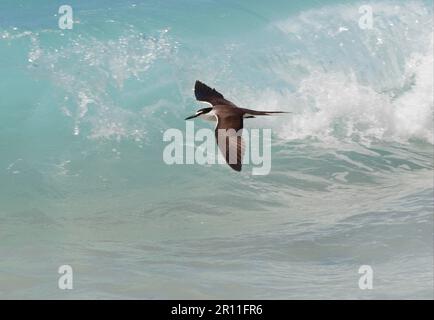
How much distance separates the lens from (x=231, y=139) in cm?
1035

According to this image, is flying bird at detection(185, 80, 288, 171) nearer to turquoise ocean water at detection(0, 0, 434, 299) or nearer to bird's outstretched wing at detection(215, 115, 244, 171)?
bird's outstretched wing at detection(215, 115, 244, 171)

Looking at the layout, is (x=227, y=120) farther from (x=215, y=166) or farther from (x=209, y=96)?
(x=215, y=166)

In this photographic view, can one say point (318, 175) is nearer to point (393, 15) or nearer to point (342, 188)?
point (342, 188)

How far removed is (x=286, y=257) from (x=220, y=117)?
2.81 meters

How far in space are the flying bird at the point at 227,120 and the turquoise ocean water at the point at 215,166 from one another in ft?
7.73

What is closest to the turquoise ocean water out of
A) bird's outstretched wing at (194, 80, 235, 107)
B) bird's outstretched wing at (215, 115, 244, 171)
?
bird's outstretched wing at (194, 80, 235, 107)

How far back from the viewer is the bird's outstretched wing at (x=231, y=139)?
9.82 m

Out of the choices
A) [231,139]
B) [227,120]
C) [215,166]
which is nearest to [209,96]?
[227,120]

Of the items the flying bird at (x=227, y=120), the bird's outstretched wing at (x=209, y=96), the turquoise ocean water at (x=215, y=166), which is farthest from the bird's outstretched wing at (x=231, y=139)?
the turquoise ocean water at (x=215, y=166)

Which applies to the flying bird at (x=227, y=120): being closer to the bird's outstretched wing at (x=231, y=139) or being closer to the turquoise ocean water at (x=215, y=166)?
the bird's outstretched wing at (x=231, y=139)

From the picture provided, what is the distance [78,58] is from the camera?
20.5 metres

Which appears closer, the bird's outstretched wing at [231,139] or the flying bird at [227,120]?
the bird's outstretched wing at [231,139]

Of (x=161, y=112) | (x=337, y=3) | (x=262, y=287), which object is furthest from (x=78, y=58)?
(x=262, y=287)

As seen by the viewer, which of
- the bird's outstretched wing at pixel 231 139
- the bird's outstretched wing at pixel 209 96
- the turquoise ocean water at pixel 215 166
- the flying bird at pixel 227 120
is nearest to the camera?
the bird's outstretched wing at pixel 231 139
